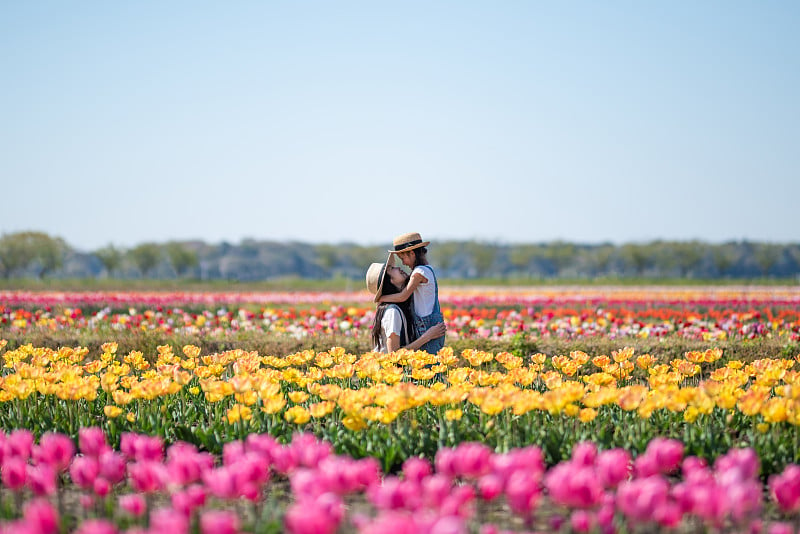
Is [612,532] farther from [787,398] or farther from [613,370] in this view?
[613,370]

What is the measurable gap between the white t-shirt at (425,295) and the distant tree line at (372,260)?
48.0 m

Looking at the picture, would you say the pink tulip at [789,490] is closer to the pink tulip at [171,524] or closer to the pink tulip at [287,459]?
the pink tulip at [287,459]

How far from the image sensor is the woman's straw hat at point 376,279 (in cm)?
637

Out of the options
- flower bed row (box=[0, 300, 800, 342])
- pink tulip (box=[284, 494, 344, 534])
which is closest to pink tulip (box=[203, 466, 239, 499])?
pink tulip (box=[284, 494, 344, 534])

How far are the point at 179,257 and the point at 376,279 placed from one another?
60.4 m

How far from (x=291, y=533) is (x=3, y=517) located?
66.3 inches

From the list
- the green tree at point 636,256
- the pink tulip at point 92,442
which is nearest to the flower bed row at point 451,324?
the pink tulip at point 92,442

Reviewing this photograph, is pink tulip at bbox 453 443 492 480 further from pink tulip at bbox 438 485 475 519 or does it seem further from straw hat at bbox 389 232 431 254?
straw hat at bbox 389 232 431 254

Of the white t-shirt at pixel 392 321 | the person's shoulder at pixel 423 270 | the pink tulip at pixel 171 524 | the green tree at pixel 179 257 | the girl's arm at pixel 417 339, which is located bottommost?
the pink tulip at pixel 171 524

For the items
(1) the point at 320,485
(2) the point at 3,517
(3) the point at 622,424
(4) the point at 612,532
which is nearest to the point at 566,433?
(3) the point at 622,424

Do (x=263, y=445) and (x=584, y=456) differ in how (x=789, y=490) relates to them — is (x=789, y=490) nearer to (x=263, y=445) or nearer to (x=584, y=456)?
(x=584, y=456)

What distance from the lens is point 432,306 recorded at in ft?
21.2

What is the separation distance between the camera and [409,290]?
620cm

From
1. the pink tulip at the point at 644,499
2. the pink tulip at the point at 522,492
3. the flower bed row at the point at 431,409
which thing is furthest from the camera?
the flower bed row at the point at 431,409
